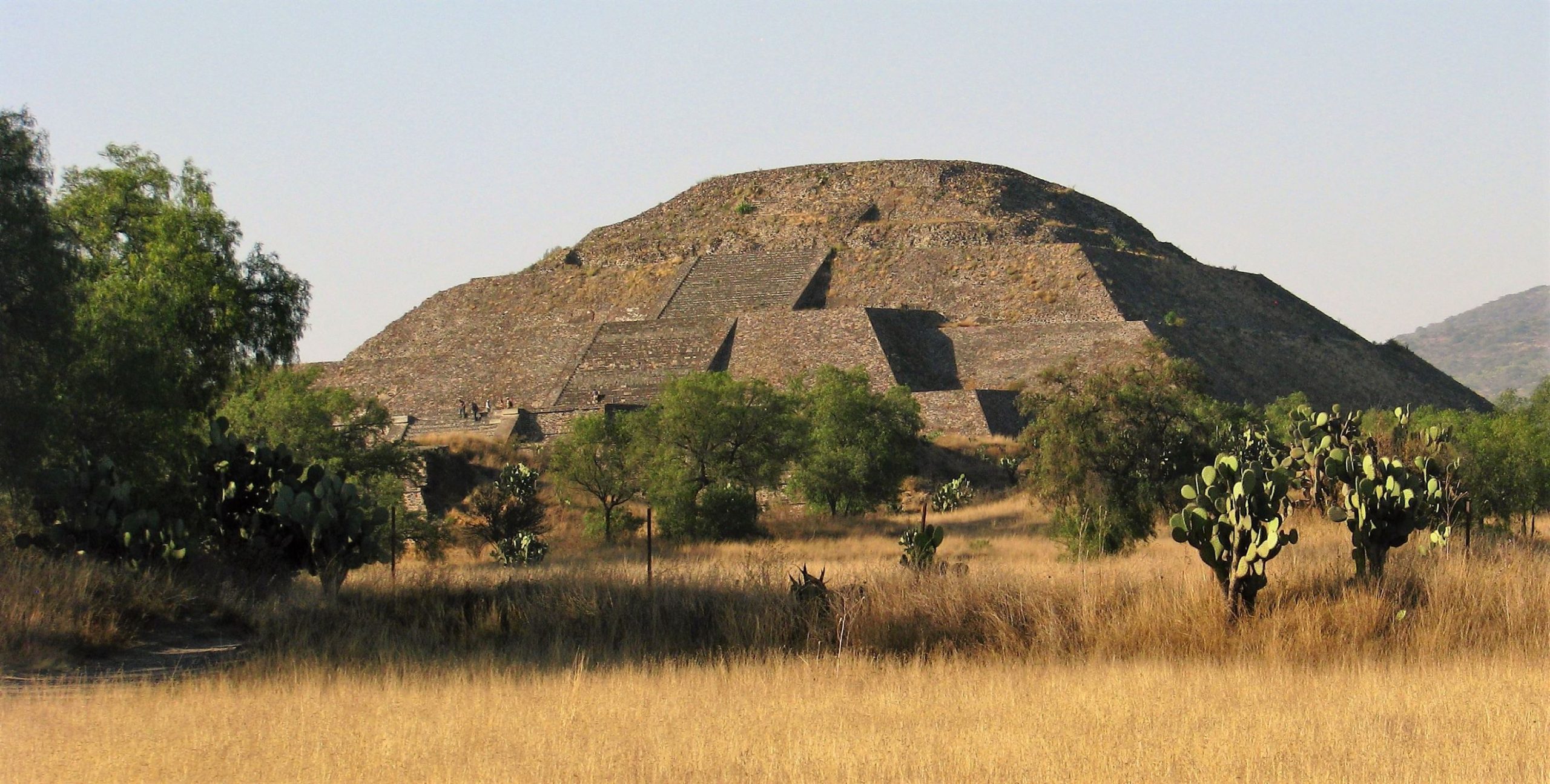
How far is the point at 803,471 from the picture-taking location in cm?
3412

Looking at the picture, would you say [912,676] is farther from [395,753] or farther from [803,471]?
[803,471]

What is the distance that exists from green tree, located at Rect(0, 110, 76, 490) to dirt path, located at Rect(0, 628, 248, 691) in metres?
2.54

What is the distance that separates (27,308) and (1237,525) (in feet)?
36.2

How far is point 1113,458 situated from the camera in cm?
2302

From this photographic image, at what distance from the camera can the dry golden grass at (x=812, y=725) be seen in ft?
27.6

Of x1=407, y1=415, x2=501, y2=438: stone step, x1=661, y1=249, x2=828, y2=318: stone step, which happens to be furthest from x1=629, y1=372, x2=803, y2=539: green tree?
x1=661, y1=249, x2=828, y2=318: stone step

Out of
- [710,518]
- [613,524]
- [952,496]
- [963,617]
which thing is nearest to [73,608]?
[963,617]

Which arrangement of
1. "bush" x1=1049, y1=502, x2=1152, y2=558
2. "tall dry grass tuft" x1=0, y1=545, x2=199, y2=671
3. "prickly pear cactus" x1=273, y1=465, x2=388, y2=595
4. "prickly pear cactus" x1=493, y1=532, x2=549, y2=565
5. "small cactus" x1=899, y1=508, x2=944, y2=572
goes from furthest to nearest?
1. "prickly pear cactus" x1=493, y1=532, x2=549, y2=565
2. "bush" x1=1049, y1=502, x2=1152, y2=558
3. "small cactus" x1=899, y1=508, x2=944, y2=572
4. "prickly pear cactus" x1=273, y1=465, x2=388, y2=595
5. "tall dry grass tuft" x1=0, y1=545, x2=199, y2=671

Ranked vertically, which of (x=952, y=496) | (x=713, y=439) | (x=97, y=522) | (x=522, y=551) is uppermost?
(x=713, y=439)

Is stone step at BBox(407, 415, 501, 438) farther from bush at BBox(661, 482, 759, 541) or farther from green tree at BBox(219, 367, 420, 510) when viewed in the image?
bush at BBox(661, 482, 759, 541)

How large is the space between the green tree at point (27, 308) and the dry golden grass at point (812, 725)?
15.1 ft

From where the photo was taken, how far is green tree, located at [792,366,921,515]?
33.6 metres

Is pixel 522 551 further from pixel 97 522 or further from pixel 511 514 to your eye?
pixel 97 522

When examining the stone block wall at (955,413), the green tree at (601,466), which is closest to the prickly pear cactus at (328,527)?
the green tree at (601,466)
